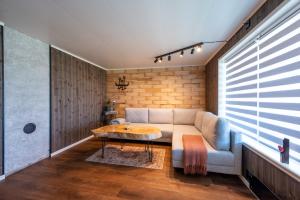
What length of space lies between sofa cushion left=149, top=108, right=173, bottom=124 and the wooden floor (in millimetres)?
1833

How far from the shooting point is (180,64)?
4.50m

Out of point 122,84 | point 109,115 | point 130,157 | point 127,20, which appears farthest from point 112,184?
point 122,84

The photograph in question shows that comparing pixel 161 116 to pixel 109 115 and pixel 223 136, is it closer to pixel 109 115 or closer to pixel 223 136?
pixel 109 115

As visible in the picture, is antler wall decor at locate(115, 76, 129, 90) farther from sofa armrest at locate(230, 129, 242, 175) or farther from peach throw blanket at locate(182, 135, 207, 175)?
sofa armrest at locate(230, 129, 242, 175)

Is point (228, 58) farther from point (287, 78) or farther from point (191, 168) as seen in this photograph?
point (191, 168)

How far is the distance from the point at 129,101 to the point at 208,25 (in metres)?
3.59

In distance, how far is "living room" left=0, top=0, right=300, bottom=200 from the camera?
1.55 m

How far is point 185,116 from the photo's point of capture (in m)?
4.25

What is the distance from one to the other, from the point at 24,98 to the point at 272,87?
143 inches

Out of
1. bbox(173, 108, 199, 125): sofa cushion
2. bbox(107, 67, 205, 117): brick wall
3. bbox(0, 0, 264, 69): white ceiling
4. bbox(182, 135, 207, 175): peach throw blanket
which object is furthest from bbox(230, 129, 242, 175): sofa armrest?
bbox(107, 67, 205, 117): brick wall

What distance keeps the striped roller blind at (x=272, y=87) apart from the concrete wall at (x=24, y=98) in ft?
11.9

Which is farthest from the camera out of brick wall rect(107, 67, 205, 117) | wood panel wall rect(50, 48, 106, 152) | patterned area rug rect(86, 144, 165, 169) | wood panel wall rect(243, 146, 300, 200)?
brick wall rect(107, 67, 205, 117)

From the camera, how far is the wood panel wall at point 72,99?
10.2ft

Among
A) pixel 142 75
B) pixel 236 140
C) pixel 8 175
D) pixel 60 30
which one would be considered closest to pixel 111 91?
pixel 142 75
